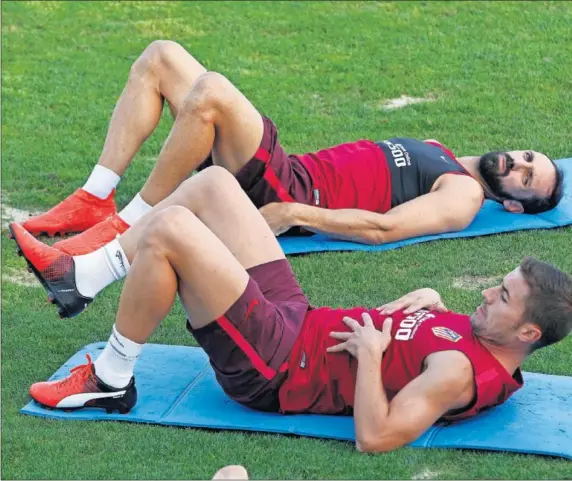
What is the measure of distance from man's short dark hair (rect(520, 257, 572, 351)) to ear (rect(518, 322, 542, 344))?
16 millimetres

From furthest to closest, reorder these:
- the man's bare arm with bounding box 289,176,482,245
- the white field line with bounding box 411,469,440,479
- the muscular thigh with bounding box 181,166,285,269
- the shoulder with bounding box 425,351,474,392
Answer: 1. the man's bare arm with bounding box 289,176,482,245
2. the muscular thigh with bounding box 181,166,285,269
3. the shoulder with bounding box 425,351,474,392
4. the white field line with bounding box 411,469,440,479

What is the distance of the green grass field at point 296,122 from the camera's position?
14.8 feet

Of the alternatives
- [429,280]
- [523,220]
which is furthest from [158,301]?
[523,220]

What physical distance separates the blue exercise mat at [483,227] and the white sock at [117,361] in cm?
196

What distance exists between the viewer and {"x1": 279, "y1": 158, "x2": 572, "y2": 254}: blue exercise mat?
21.9 feet

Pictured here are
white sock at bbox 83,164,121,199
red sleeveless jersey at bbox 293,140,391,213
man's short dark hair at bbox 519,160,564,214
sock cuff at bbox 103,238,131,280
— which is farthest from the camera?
man's short dark hair at bbox 519,160,564,214

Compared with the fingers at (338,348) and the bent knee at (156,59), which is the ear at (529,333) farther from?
the bent knee at (156,59)

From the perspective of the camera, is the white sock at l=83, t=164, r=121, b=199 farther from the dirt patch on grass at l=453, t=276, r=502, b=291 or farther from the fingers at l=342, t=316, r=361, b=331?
the fingers at l=342, t=316, r=361, b=331

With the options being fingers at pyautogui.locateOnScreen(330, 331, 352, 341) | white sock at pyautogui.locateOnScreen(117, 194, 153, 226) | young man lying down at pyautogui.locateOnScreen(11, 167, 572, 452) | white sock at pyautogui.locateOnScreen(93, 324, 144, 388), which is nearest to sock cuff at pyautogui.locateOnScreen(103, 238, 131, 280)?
young man lying down at pyautogui.locateOnScreen(11, 167, 572, 452)

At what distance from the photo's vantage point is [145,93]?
6.93m

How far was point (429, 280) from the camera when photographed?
20.5ft

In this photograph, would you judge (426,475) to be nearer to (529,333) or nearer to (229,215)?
(529,333)

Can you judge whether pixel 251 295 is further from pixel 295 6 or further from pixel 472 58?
pixel 295 6

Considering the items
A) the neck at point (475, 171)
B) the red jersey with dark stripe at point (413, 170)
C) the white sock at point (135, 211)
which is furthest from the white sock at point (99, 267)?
the neck at point (475, 171)
